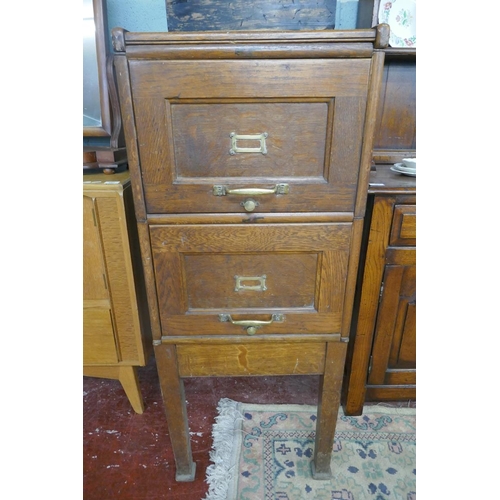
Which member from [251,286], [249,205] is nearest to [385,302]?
[251,286]

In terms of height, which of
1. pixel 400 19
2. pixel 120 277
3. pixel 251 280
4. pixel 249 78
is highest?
pixel 400 19

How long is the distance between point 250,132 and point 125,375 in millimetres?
930

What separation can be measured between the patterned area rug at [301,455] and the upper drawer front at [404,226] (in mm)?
659

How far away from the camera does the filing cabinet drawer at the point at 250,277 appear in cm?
77

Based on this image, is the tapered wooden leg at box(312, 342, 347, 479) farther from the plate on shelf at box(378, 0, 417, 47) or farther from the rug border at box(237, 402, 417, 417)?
the plate on shelf at box(378, 0, 417, 47)

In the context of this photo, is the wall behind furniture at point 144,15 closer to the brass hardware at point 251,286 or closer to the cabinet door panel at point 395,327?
the brass hardware at point 251,286

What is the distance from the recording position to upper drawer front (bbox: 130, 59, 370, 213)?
2.16 ft

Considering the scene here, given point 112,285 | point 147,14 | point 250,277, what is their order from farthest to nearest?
1. point 147,14
2. point 112,285
3. point 250,277

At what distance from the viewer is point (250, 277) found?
0.82 meters

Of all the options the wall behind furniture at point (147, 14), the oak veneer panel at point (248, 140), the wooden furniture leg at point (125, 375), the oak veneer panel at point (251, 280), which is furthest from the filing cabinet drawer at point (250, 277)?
the wall behind furniture at point (147, 14)

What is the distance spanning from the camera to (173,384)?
3.03ft

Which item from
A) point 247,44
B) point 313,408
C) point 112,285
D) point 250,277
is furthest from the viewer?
point 313,408

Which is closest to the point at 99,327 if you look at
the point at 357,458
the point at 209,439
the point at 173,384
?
the point at 173,384

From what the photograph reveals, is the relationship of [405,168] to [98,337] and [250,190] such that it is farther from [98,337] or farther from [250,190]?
[98,337]
